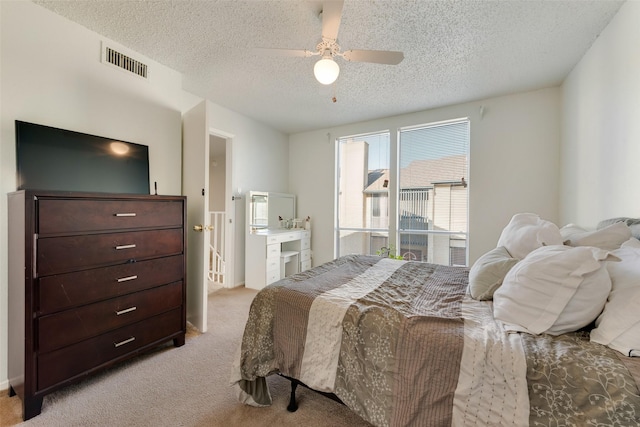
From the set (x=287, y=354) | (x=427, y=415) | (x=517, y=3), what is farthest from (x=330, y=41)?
(x=427, y=415)

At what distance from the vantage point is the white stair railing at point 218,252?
4.18 metres

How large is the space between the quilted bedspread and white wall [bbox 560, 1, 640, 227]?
4.67 feet

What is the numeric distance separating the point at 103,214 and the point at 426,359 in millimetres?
2048

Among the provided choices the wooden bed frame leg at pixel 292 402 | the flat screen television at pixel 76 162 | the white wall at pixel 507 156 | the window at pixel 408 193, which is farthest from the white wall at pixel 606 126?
the flat screen television at pixel 76 162

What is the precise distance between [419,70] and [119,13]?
2.60 m

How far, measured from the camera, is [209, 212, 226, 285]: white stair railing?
4184mm

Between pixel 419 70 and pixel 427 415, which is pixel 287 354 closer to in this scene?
pixel 427 415

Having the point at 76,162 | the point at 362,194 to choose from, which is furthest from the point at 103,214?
the point at 362,194

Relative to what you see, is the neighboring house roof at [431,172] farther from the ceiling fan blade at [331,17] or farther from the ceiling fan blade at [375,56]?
the ceiling fan blade at [331,17]

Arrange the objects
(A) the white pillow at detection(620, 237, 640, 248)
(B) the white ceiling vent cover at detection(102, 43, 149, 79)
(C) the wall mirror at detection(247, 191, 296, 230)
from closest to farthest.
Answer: (A) the white pillow at detection(620, 237, 640, 248)
(B) the white ceiling vent cover at detection(102, 43, 149, 79)
(C) the wall mirror at detection(247, 191, 296, 230)

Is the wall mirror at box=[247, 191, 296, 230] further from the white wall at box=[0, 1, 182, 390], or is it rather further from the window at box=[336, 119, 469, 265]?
the white wall at box=[0, 1, 182, 390]

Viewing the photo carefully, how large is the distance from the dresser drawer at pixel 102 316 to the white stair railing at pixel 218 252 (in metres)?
2.04

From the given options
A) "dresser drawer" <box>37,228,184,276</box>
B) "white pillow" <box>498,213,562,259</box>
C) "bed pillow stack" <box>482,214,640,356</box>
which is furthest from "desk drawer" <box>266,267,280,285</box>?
"bed pillow stack" <box>482,214,640,356</box>

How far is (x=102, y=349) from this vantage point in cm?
173
